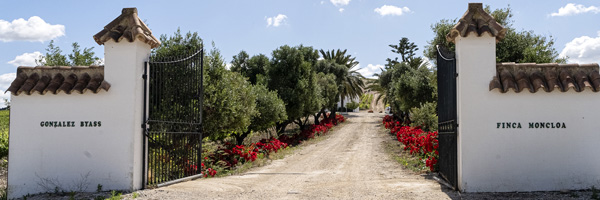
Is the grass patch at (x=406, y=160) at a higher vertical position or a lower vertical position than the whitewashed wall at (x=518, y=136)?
lower

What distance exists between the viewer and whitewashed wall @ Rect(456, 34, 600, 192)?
7.89 metres

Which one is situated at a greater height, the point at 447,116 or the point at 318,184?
the point at 447,116

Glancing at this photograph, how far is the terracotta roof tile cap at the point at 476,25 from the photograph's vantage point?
7.89 meters

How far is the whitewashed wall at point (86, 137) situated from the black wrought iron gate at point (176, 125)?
0.50m

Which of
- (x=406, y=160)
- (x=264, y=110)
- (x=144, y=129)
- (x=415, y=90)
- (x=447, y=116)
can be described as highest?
(x=415, y=90)

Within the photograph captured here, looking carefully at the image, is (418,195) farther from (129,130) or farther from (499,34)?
(129,130)

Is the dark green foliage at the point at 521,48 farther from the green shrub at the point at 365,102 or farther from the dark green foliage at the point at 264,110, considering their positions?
the green shrub at the point at 365,102

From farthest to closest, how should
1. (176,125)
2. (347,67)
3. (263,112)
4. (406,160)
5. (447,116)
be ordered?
(347,67)
(263,112)
(406,160)
(176,125)
(447,116)

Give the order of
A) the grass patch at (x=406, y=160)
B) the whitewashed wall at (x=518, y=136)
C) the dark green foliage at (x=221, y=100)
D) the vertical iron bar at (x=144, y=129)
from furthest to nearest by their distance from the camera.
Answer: the dark green foliage at (x=221, y=100), the grass patch at (x=406, y=160), the vertical iron bar at (x=144, y=129), the whitewashed wall at (x=518, y=136)

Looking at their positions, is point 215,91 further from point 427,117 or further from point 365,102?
point 365,102

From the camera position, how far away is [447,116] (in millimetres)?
8992

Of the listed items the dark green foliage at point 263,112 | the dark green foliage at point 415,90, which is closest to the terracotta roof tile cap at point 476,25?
the dark green foliage at point 263,112

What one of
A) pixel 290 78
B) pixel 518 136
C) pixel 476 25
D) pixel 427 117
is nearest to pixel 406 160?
pixel 518 136

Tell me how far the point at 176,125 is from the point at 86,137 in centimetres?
189
